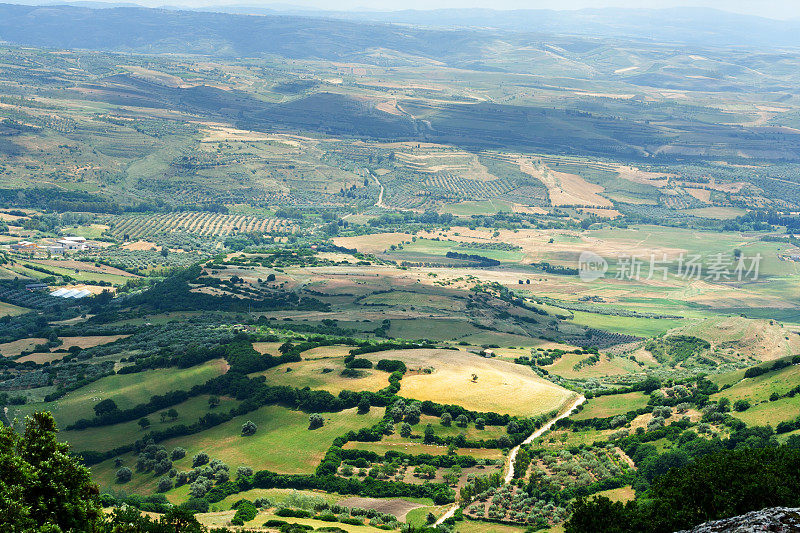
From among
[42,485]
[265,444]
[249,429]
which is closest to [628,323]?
[249,429]

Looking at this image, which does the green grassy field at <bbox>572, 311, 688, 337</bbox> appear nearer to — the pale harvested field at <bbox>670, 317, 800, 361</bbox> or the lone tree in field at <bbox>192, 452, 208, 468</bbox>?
the pale harvested field at <bbox>670, 317, 800, 361</bbox>

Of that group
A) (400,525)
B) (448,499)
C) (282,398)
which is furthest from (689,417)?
(282,398)

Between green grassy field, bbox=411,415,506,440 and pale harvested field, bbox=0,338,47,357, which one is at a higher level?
green grassy field, bbox=411,415,506,440

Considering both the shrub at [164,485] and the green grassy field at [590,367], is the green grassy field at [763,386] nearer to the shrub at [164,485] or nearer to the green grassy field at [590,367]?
the green grassy field at [590,367]

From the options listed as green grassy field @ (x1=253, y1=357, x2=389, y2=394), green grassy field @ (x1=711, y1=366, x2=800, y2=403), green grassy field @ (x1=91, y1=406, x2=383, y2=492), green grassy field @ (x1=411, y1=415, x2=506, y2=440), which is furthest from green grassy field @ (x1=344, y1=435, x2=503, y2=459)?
green grassy field @ (x1=711, y1=366, x2=800, y2=403)

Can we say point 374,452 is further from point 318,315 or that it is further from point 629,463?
point 318,315

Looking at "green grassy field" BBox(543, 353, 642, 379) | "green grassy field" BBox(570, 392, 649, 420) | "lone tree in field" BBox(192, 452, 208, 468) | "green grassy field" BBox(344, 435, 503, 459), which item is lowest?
"lone tree in field" BBox(192, 452, 208, 468)
